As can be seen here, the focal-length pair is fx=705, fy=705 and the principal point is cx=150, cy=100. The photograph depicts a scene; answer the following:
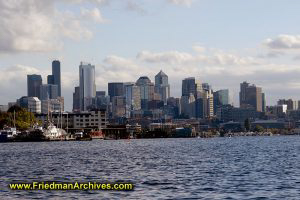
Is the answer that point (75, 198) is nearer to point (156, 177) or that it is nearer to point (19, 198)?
point (19, 198)

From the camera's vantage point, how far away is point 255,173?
92625mm

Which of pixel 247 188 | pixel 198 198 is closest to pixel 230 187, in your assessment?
pixel 247 188

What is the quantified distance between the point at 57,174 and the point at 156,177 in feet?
47.2

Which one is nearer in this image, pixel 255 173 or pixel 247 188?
pixel 247 188

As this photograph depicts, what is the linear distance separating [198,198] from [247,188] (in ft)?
32.7

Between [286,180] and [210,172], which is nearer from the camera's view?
[286,180]

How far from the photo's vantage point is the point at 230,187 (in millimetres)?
73250

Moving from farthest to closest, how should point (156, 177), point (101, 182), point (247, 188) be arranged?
1. point (156, 177)
2. point (101, 182)
3. point (247, 188)

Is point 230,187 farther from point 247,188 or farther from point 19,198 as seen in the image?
point 19,198

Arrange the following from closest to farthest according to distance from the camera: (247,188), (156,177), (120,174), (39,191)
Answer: (39,191), (247,188), (156,177), (120,174)

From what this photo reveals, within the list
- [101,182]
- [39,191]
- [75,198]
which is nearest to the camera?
[75,198]

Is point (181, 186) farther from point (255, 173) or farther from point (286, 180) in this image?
point (255, 173)

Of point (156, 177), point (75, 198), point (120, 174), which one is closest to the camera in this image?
point (75, 198)

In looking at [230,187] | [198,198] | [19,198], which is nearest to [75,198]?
[19,198]
